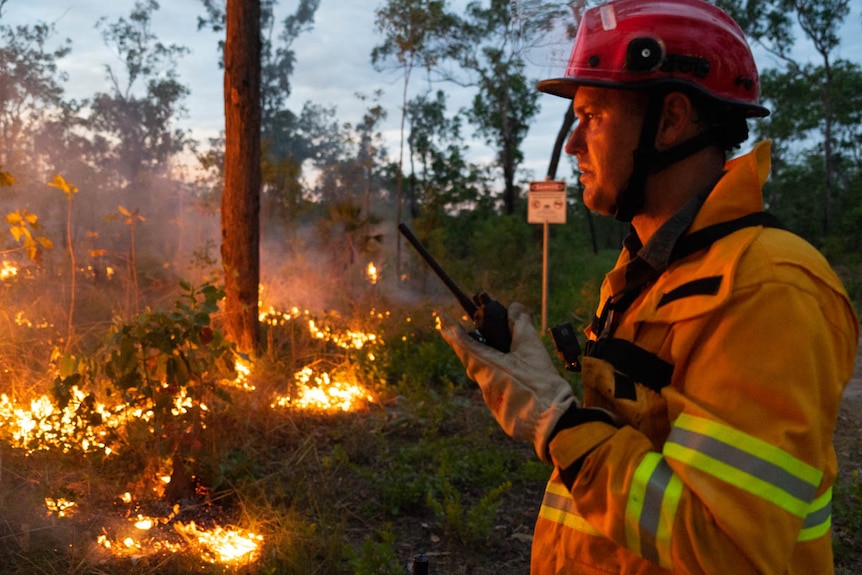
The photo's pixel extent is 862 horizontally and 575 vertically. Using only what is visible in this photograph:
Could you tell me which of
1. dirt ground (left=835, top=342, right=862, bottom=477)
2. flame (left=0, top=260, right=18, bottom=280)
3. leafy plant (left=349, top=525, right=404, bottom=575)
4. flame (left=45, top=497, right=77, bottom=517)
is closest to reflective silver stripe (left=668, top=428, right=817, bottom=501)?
leafy plant (left=349, top=525, right=404, bottom=575)

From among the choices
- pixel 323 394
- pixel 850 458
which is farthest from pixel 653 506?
pixel 850 458

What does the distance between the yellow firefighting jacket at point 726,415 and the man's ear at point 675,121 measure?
0.19 m

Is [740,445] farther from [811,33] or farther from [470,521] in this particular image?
[811,33]

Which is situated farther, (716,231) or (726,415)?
(716,231)

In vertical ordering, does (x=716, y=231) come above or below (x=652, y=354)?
above

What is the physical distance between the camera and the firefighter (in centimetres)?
115

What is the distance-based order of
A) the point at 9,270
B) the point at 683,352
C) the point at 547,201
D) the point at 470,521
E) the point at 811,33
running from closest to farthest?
the point at 683,352, the point at 470,521, the point at 9,270, the point at 547,201, the point at 811,33

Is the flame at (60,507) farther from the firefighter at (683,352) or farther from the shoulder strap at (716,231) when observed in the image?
the shoulder strap at (716,231)

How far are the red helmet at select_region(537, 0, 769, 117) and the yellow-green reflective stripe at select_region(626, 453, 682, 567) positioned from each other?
88 centimetres

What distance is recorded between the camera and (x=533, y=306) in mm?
12344

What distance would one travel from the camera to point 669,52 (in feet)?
5.12

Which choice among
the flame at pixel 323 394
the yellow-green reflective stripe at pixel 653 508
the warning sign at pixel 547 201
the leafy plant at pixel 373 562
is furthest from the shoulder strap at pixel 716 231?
the warning sign at pixel 547 201

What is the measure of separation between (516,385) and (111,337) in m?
3.09

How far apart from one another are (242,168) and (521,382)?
6.01 meters
